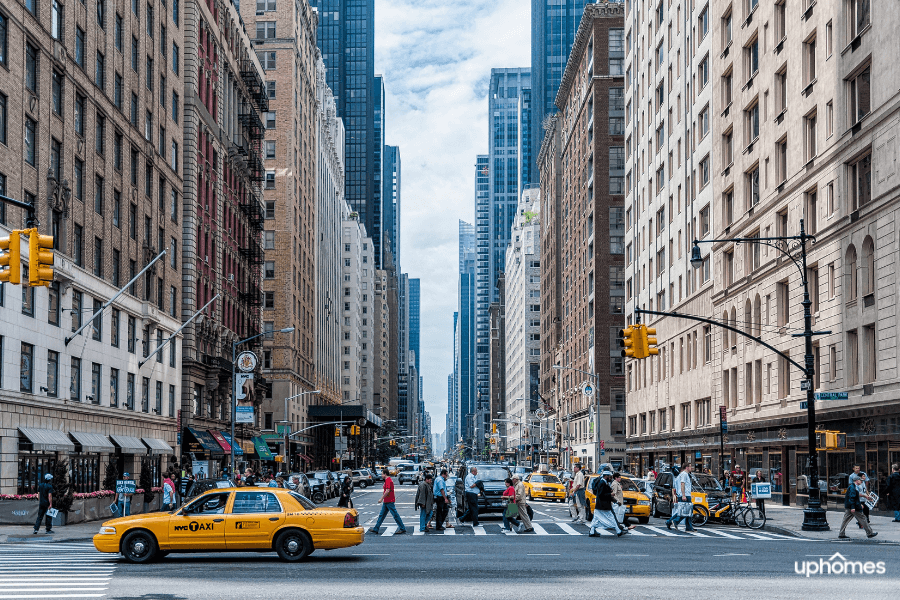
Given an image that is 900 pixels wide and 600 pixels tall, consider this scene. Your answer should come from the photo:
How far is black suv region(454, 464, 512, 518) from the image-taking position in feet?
123

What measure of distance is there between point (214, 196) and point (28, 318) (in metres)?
32.4

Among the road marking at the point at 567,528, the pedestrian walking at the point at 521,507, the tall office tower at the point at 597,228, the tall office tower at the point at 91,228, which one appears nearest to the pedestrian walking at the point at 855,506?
the road marking at the point at 567,528

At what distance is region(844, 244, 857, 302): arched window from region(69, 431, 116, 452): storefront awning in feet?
102

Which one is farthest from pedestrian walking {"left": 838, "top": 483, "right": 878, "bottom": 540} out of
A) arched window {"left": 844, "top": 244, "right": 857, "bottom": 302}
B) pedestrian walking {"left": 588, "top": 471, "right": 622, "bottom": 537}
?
arched window {"left": 844, "top": 244, "right": 857, "bottom": 302}

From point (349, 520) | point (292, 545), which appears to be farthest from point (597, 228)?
point (292, 545)

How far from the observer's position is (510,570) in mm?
18984

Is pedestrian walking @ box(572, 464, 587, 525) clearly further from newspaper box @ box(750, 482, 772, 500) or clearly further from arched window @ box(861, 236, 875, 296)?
arched window @ box(861, 236, 875, 296)

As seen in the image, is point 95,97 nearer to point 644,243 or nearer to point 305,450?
point 644,243

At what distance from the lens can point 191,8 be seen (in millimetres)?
63312

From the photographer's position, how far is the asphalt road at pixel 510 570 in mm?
15672

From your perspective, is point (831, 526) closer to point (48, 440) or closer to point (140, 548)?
point (140, 548)

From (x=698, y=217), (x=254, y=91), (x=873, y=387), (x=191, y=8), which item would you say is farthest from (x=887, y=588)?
(x=254, y=91)

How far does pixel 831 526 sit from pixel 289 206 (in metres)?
81.0

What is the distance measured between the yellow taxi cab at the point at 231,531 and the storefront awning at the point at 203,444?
39.8m
